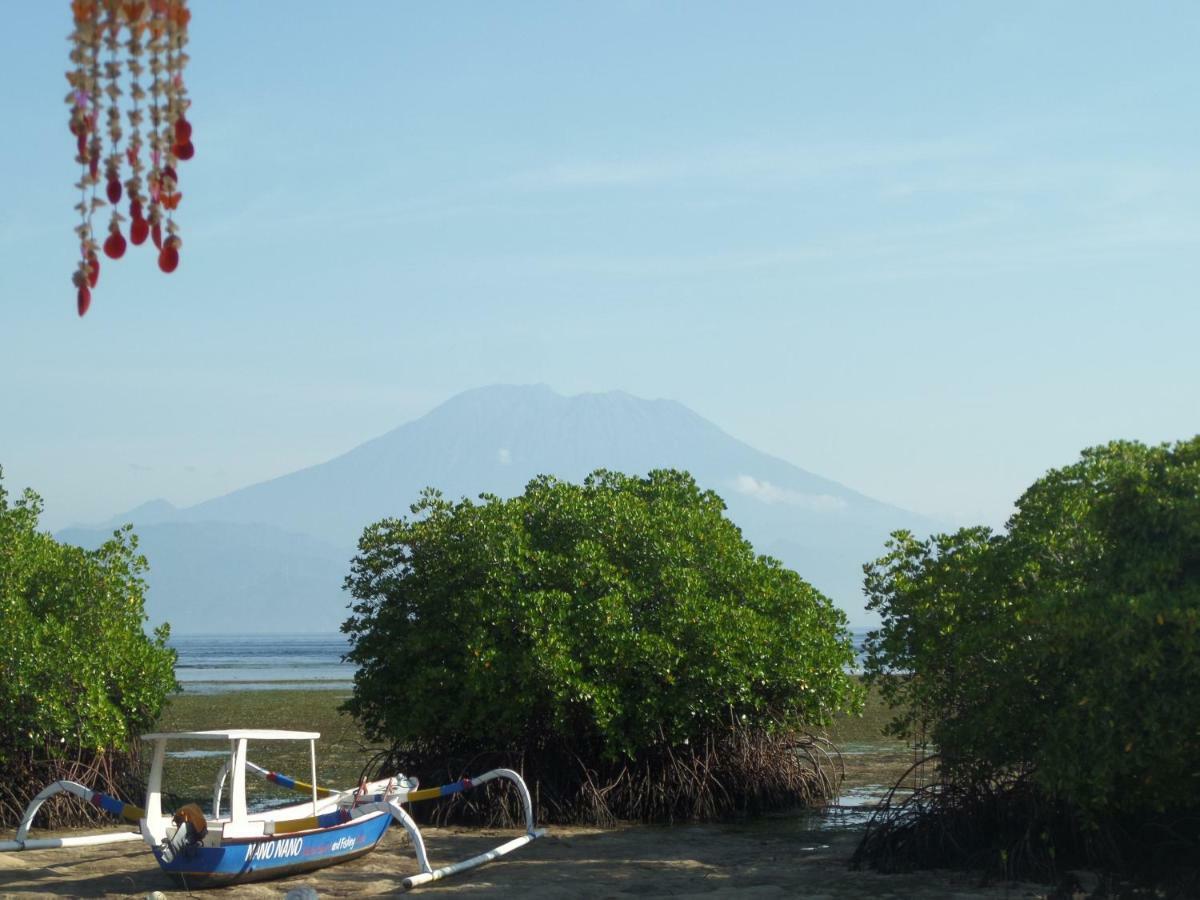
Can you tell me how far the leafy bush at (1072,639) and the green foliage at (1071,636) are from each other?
0.06ft

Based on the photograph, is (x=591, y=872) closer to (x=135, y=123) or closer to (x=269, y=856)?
(x=269, y=856)

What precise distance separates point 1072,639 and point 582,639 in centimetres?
731

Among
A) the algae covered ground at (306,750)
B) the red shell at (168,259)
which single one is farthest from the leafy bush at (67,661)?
the red shell at (168,259)

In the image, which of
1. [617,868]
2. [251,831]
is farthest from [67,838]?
[617,868]

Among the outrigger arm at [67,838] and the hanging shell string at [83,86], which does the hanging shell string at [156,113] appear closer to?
the hanging shell string at [83,86]

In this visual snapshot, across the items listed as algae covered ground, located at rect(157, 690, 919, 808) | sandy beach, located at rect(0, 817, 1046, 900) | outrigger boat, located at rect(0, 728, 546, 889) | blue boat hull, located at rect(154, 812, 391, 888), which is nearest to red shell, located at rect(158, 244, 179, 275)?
outrigger boat, located at rect(0, 728, 546, 889)

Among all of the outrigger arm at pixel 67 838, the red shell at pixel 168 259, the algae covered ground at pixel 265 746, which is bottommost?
the algae covered ground at pixel 265 746

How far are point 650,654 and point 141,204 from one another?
14.1 metres

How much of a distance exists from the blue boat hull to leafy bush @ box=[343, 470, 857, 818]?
→ 3456 millimetres

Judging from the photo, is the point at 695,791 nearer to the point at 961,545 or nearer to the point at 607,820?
the point at 607,820

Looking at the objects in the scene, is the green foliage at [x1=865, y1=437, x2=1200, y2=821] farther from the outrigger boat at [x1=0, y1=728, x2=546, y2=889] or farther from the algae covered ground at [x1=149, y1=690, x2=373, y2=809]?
the algae covered ground at [x1=149, y1=690, x2=373, y2=809]

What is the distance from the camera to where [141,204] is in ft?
18.5

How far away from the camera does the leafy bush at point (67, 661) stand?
1798 cm

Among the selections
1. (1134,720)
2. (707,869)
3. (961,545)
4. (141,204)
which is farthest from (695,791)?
(141,204)
